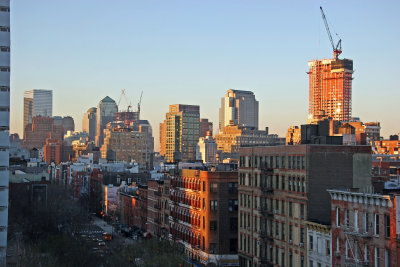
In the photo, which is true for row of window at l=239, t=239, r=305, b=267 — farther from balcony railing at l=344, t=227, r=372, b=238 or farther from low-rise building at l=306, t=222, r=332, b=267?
balcony railing at l=344, t=227, r=372, b=238

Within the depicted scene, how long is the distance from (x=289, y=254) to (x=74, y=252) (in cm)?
3465

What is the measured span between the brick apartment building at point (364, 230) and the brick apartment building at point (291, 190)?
6876mm

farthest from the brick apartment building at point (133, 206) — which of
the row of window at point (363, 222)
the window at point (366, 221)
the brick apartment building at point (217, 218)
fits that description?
the window at point (366, 221)

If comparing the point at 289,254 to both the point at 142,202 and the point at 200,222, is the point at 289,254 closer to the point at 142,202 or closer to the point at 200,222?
the point at 200,222

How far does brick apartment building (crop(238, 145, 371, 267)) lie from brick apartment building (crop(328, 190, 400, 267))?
688cm

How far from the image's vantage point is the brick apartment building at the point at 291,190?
231ft

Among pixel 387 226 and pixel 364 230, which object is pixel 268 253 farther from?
pixel 387 226

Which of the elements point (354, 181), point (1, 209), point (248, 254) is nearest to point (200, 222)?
point (248, 254)

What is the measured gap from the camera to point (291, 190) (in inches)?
2933

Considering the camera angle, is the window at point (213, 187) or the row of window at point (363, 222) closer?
the row of window at point (363, 222)

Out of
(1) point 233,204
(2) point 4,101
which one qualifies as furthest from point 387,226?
(2) point 4,101

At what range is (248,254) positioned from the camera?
87438 millimetres

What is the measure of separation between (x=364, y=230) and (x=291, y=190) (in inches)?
678

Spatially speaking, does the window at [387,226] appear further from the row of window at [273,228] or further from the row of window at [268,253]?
the row of window at [268,253]
